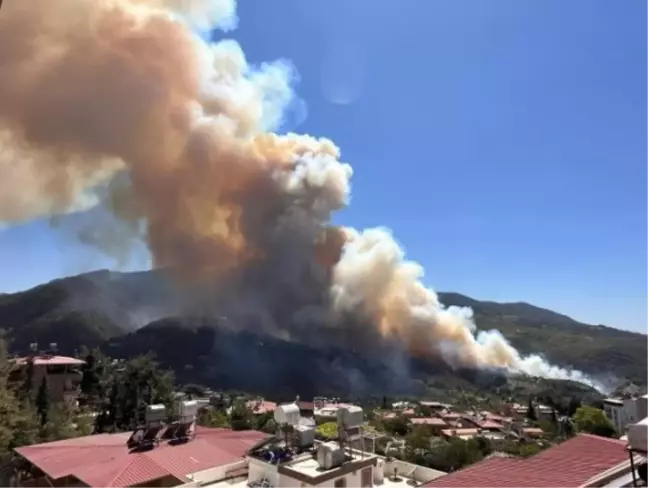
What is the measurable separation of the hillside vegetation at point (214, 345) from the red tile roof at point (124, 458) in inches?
1150

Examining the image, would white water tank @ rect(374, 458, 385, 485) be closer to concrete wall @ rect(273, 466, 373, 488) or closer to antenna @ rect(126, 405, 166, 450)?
concrete wall @ rect(273, 466, 373, 488)

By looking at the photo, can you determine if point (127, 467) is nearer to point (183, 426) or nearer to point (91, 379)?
point (183, 426)

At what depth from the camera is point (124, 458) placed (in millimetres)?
14648

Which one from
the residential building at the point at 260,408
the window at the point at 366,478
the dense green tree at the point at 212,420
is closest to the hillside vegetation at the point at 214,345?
the dense green tree at the point at 212,420

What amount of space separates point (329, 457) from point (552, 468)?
15.2 ft

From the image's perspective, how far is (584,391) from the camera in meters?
87.3

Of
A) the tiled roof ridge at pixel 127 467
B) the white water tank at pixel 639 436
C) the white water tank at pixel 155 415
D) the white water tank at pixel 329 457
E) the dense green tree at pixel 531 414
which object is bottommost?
the dense green tree at pixel 531 414

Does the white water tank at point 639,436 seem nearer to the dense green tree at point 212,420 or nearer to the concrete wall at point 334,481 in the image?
the concrete wall at point 334,481

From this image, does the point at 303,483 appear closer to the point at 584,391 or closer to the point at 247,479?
the point at 247,479

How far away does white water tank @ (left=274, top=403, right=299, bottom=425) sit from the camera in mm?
13328

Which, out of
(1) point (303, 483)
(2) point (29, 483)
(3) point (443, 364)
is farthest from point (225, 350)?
Result: (1) point (303, 483)

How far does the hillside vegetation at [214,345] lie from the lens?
269 ft

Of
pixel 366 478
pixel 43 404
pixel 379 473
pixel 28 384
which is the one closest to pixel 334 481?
pixel 366 478

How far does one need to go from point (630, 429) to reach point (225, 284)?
8113cm
